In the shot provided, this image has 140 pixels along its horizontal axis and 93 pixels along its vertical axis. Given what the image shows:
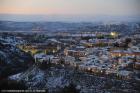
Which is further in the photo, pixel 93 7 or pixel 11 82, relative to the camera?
pixel 93 7

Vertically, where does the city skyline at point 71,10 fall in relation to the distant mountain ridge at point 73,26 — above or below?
above

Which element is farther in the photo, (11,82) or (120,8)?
(120,8)

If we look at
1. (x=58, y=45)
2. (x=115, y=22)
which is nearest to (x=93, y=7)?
(x=115, y=22)

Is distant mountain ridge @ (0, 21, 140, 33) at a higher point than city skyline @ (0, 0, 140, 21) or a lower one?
lower

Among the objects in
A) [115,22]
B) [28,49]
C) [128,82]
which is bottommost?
[128,82]

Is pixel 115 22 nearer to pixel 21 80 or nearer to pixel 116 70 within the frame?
pixel 116 70

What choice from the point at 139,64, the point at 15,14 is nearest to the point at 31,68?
the point at 15,14

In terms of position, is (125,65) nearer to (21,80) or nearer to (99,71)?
(99,71)

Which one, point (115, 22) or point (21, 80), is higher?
point (115, 22)

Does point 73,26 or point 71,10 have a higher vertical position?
point 71,10
